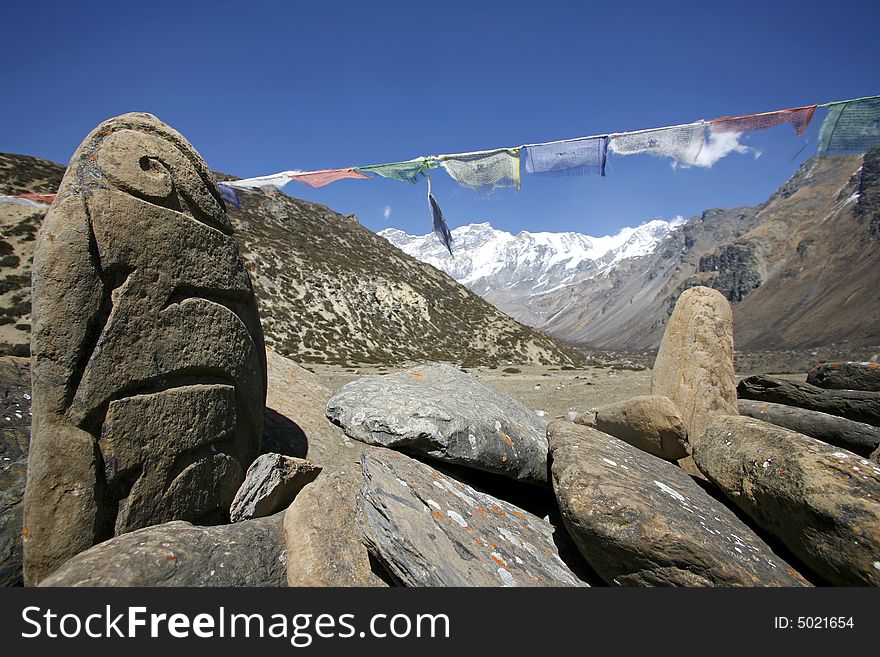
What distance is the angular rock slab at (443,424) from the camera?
171 inches

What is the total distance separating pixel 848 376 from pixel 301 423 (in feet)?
23.1

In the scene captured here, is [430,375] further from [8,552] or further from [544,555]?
[8,552]

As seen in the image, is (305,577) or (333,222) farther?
(333,222)

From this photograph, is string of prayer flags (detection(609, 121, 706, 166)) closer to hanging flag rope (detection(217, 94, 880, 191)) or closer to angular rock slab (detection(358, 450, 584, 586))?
hanging flag rope (detection(217, 94, 880, 191))

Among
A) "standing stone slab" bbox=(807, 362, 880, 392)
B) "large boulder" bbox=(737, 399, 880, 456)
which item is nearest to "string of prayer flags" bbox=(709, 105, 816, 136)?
"standing stone slab" bbox=(807, 362, 880, 392)

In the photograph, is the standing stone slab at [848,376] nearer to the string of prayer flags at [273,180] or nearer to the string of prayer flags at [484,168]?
the string of prayer flags at [484,168]

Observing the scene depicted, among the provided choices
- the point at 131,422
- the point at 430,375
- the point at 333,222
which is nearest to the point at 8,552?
the point at 131,422

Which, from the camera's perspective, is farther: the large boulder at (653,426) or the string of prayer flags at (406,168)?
the string of prayer flags at (406,168)

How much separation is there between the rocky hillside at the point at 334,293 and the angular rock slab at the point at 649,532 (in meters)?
22.1

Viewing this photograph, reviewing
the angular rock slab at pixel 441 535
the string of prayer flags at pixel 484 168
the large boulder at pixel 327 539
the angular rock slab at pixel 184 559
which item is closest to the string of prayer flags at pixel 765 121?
the string of prayer flags at pixel 484 168
